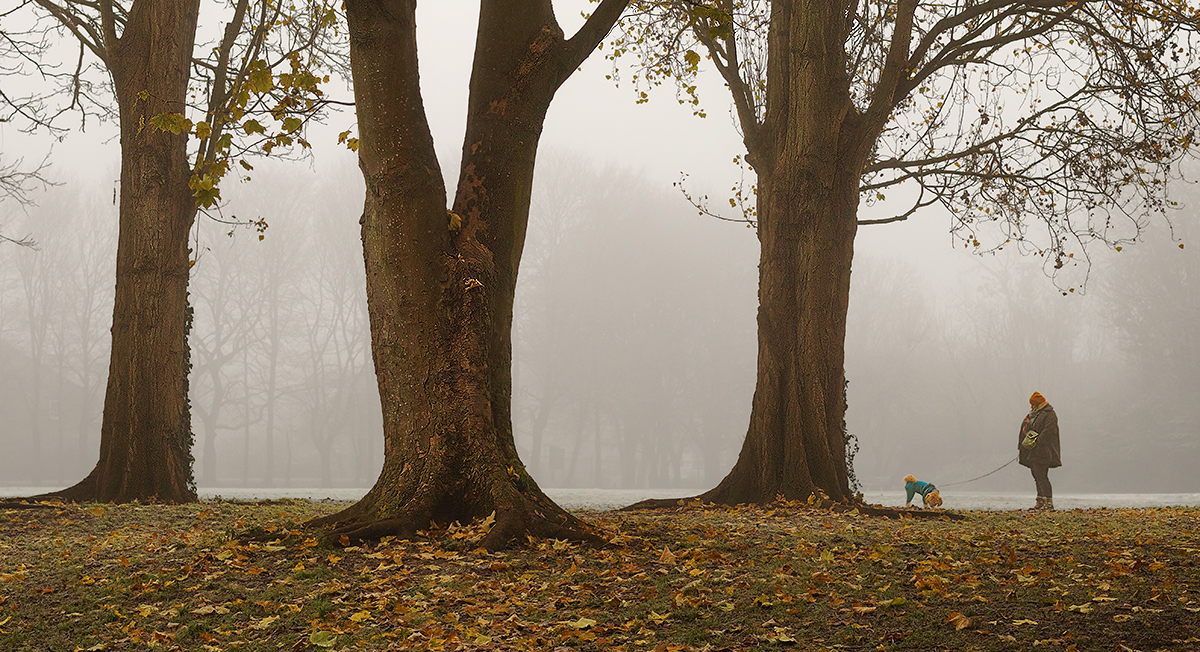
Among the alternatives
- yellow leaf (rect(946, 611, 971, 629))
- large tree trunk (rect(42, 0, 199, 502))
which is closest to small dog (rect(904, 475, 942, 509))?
yellow leaf (rect(946, 611, 971, 629))

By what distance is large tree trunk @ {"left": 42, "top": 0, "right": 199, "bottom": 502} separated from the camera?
10914 millimetres

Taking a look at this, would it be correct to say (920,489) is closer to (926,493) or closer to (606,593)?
(926,493)

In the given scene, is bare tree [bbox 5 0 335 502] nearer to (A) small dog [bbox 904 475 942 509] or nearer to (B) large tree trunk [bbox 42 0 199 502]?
(B) large tree trunk [bbox 42 0 199 502]

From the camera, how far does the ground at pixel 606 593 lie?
4262 millimetres

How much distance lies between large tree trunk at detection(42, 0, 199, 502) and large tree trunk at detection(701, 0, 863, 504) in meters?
7.08

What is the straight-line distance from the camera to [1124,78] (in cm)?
1184

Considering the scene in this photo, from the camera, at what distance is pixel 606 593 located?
5.12 m

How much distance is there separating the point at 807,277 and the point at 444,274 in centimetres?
602

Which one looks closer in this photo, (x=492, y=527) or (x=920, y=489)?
(x=492, y=527)

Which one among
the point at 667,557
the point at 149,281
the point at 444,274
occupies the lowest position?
the point at 667,557

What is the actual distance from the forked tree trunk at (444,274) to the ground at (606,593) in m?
0.38

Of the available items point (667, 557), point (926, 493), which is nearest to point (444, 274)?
point (667, 557)

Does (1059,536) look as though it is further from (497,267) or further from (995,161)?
(995,161)

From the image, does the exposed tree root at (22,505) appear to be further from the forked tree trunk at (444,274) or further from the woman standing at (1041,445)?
the woman standing at (1041,445)
